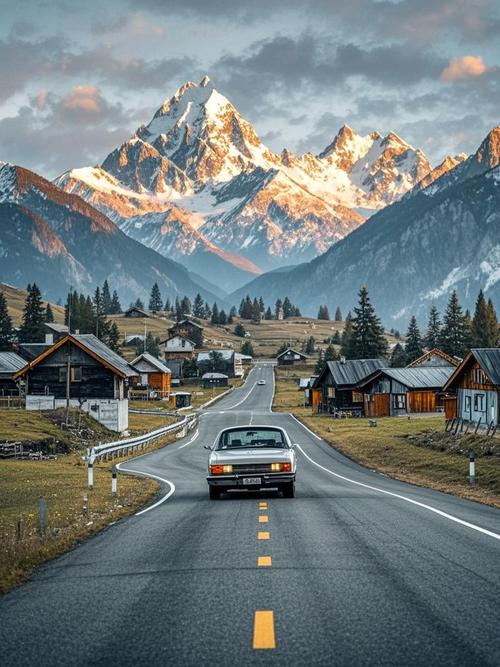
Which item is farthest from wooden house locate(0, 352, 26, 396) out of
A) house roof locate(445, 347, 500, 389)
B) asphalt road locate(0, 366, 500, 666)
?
asphalt road locate(0, 366, 500, 666)

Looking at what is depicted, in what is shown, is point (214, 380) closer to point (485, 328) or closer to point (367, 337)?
point (367, 337)

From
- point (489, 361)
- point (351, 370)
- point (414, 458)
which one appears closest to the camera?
point (414, 458)

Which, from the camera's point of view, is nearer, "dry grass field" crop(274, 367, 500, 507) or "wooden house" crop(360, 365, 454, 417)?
"dry grass field" crop(274, 367, 500, 507)

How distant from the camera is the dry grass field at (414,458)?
85.5 feet

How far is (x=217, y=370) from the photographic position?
161125 mm

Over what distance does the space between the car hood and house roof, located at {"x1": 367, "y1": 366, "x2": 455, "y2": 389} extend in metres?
63.2

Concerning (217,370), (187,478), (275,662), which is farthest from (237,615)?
(217,370)

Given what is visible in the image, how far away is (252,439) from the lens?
21.7 meters

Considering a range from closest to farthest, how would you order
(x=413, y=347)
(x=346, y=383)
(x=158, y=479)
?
(x=158, y=479), (x=346, y=383), (x=413, y=347)

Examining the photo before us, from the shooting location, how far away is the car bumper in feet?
64.2

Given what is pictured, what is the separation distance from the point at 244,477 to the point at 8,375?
70468 mm

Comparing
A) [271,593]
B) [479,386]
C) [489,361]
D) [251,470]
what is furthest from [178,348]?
[271,593]

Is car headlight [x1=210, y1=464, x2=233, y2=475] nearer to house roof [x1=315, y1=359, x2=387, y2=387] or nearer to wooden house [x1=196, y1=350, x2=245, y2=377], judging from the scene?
house roof [x1=315, y1=359, x2=387, y2=387]

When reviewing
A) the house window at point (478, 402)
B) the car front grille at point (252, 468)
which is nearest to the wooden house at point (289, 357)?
the house window at point (478, 402)
